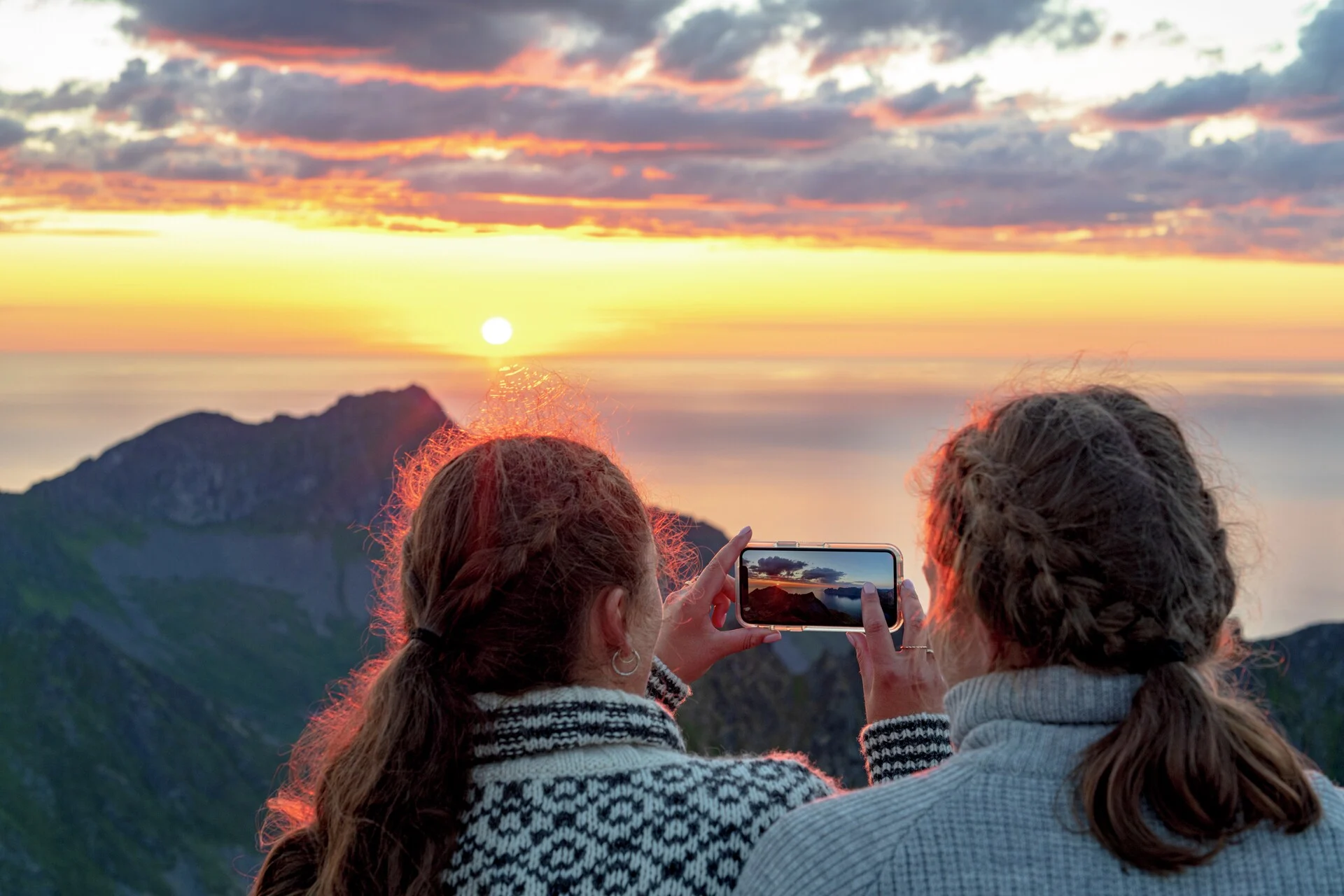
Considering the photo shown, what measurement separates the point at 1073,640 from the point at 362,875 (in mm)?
2067

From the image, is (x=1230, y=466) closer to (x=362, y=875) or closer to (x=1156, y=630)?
(x=1156, y=630)

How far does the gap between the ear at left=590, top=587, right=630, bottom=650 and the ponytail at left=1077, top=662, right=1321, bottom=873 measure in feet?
4.56

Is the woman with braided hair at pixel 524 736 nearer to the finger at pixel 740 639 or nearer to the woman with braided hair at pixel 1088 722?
the woman with braided hair at pixel 1088 722

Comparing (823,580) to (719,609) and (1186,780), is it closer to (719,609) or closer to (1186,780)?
(719,609)

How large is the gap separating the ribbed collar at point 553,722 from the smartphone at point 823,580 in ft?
4.32

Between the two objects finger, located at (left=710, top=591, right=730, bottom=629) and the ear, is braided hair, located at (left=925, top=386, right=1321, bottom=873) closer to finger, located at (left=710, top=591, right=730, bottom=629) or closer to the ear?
the ear

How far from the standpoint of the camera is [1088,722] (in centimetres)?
285

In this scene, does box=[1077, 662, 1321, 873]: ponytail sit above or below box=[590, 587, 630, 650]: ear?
below

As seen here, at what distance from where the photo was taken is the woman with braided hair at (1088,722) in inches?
106

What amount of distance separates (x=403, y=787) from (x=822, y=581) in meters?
1.90

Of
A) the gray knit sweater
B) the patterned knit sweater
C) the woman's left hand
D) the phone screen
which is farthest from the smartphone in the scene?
the gray knit sweater

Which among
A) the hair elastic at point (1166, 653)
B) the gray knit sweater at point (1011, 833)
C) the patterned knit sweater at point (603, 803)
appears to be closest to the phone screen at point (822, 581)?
the patterned knit sweater at point (603, 803)

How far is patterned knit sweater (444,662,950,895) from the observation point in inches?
129

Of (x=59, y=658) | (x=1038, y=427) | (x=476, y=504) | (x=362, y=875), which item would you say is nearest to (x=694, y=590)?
(x=476, y=504)
